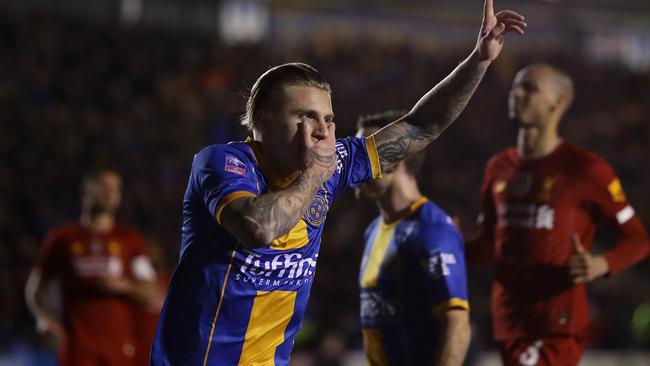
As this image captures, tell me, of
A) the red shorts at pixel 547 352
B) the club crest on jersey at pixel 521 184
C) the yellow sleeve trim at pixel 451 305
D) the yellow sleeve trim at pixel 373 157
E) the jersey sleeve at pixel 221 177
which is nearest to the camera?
the jersey sleeve at pixel 221 177

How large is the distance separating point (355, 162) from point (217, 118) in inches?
488

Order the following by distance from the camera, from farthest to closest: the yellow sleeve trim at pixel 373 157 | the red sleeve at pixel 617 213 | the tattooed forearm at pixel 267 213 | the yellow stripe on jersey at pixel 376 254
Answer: the red sleeve at pixel 617 213 < the yellow stripe on jersey at pixel 376 254 < the yellow sleeve trim at pixel 373 157 < the tattooed forearm at pixel 267 213

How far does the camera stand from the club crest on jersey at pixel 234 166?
3162 mm

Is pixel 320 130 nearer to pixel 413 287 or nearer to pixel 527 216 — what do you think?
pixel 413 287

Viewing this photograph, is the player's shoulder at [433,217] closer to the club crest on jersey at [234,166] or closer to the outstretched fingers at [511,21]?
the outstretched fingers at [511,21]

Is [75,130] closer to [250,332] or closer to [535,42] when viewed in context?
[250,332]

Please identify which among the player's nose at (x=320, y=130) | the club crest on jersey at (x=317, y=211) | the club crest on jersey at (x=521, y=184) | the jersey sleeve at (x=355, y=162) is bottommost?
the club crest on jersey at (x=521, y=184)

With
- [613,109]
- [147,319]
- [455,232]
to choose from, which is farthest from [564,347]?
[613,109]

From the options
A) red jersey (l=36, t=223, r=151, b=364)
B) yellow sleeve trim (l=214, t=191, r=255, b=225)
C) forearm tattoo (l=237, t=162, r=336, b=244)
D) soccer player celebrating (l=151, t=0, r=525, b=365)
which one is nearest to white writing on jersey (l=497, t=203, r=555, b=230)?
soccer player celebrating (l=151, t=0, r=525, b=365)

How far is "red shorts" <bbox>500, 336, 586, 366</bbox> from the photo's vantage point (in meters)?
4.99

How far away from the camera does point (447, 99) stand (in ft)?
12.8

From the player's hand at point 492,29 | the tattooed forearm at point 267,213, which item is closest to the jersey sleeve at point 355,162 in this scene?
the player's hand at point 492,29

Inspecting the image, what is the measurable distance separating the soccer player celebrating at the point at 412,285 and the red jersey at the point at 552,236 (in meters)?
0.83

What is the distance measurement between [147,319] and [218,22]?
15.7 metres
